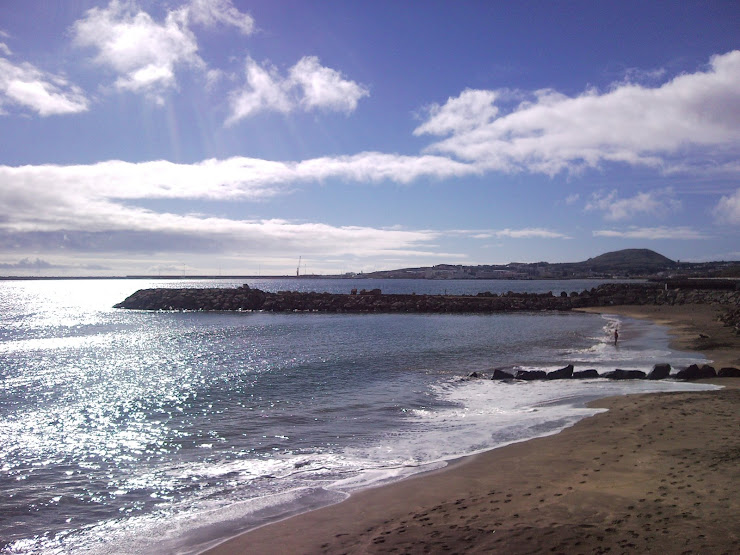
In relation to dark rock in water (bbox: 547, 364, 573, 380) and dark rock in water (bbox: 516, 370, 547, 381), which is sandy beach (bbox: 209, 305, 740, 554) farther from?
dark rock in water (bbox: 516, 370, 547, 381)

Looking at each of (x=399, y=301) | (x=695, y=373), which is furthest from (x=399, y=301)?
(x=695, y=373)

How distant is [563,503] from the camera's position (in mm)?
7199

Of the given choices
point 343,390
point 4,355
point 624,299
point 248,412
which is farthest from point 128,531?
point 624,299

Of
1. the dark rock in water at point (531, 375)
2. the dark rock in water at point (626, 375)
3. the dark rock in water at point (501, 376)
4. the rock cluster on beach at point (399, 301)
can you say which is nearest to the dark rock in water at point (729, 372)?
the dark rock in water at point (626, 375)

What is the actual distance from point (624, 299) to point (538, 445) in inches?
2278

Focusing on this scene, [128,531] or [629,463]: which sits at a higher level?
[629,463]

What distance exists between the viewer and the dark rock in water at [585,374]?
60.6 feet

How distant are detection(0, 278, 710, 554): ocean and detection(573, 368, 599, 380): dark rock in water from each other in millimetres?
1120

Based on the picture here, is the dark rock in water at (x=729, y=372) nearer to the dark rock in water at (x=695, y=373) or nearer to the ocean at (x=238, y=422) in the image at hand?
the dark rock in water at (x=695, y=373)

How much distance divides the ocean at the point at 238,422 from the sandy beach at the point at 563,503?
762 millimetres

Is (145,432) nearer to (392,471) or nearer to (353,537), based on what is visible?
(392,471)

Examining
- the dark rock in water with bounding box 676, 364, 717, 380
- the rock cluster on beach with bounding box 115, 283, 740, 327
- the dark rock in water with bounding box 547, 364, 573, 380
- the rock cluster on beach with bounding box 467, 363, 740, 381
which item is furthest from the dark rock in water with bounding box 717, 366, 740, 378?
the rock cluster on beach with bounding box 115, 283, 740, 327

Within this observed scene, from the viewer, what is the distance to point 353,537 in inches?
269

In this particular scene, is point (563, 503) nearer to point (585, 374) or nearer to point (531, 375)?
point (531, 375)
